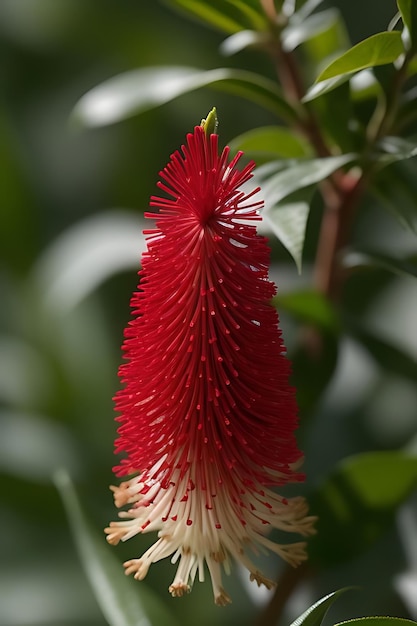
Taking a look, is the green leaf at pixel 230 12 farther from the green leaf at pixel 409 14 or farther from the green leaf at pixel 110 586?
the green leaf at pixel 110 586

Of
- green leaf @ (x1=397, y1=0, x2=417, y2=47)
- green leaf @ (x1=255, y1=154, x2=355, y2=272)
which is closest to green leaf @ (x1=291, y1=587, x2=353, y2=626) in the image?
green leaf @ (x1=255, y1=154, x2=355, y2=272)

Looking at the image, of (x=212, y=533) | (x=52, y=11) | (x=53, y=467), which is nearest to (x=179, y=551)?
(x=212, y=533)

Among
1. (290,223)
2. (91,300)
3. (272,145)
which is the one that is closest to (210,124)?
(290,223)

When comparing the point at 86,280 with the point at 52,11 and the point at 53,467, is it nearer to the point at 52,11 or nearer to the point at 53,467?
the point at 53,467

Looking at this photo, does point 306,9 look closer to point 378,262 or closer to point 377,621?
point 378,262

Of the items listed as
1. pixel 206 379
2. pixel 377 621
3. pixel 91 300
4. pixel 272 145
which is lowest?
pixel 377 621

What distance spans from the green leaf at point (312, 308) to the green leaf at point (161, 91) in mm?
95

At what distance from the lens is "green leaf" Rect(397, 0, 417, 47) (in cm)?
34

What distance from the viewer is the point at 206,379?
311mm

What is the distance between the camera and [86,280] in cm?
57

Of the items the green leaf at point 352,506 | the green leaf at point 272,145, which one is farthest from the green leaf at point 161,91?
the green leaf at point 352,506

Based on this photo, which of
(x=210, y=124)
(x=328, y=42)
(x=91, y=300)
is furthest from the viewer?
(x=91, y=300)

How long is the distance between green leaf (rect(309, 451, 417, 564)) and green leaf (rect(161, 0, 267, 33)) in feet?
0.75

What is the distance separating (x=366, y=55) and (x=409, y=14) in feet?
0.09
